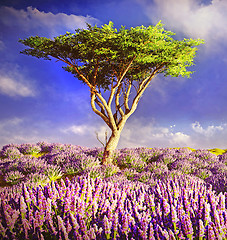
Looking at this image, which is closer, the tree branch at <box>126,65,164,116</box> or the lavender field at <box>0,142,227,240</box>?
the lavender field at <box>0,142,227,240</box>

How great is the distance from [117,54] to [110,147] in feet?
13.8

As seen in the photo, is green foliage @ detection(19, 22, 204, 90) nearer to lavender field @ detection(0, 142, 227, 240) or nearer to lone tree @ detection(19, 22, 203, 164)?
lone tree @ detection(19, 22, 203, 164)

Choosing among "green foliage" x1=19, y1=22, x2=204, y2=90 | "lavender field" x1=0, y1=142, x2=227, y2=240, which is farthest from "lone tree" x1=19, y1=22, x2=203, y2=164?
"lavender field" x1=0, y1=142, x2=227, y2=240

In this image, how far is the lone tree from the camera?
336 inches

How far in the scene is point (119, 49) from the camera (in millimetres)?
9062

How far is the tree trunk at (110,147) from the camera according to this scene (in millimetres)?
9055

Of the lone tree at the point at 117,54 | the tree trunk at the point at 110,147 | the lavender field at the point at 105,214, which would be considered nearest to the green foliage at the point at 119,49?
the lone tree at the point at 117,54

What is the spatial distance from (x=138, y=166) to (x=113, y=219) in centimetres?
655

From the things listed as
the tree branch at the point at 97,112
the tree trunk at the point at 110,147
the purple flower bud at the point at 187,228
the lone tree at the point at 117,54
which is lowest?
the purple flower bud at the point at 187,228

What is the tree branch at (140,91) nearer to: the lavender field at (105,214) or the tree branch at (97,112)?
the tree branch at (97,112)

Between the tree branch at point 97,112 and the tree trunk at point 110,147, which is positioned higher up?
the tree branch at point 97,112

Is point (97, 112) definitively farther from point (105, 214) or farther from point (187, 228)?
point (187, 228)

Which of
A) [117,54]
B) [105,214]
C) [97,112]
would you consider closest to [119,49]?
[117,54]

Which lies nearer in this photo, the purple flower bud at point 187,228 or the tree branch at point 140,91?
the purple flower bud at point 187,228
